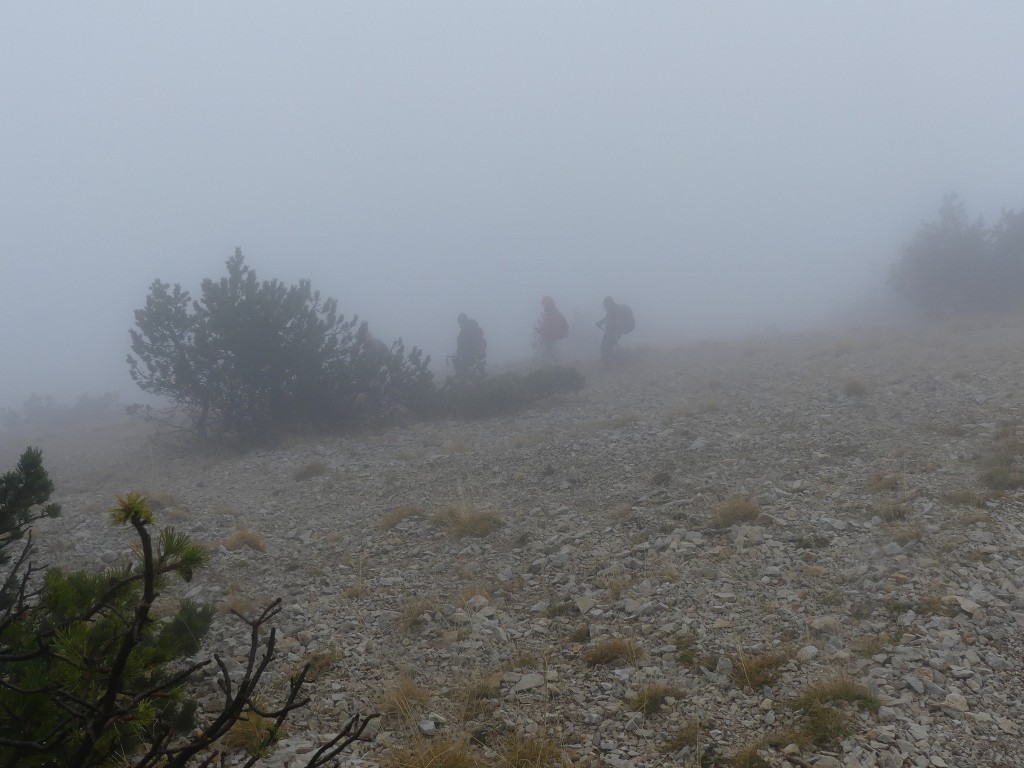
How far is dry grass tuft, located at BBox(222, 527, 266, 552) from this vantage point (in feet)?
28.1

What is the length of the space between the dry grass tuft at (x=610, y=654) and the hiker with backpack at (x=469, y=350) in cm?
1742

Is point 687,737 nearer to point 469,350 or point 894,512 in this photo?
point 894,512

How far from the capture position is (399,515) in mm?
9406

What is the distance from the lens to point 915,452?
30.8 ft

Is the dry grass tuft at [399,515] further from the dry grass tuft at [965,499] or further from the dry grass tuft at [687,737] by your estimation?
the dry grass tuft at [965,499]

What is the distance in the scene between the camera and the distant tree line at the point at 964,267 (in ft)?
80.7

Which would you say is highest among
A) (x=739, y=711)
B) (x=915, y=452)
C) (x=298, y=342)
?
(x=298, y=342)

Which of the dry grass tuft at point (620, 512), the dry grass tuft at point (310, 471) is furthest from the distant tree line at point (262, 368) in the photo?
the dry grass tuft at point (620, 512)

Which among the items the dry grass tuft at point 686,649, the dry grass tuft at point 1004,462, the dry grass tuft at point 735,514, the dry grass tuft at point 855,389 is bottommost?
the dry grass tuft at point 686,649

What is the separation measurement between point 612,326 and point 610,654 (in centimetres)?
1928

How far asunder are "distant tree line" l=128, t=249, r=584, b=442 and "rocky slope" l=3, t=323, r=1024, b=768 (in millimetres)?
2158

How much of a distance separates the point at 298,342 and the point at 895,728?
1480cm

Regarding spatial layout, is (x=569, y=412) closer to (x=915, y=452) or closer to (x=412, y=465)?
(x=412, y=465)

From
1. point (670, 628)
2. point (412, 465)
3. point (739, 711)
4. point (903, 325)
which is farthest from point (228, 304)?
point (903, 325)
